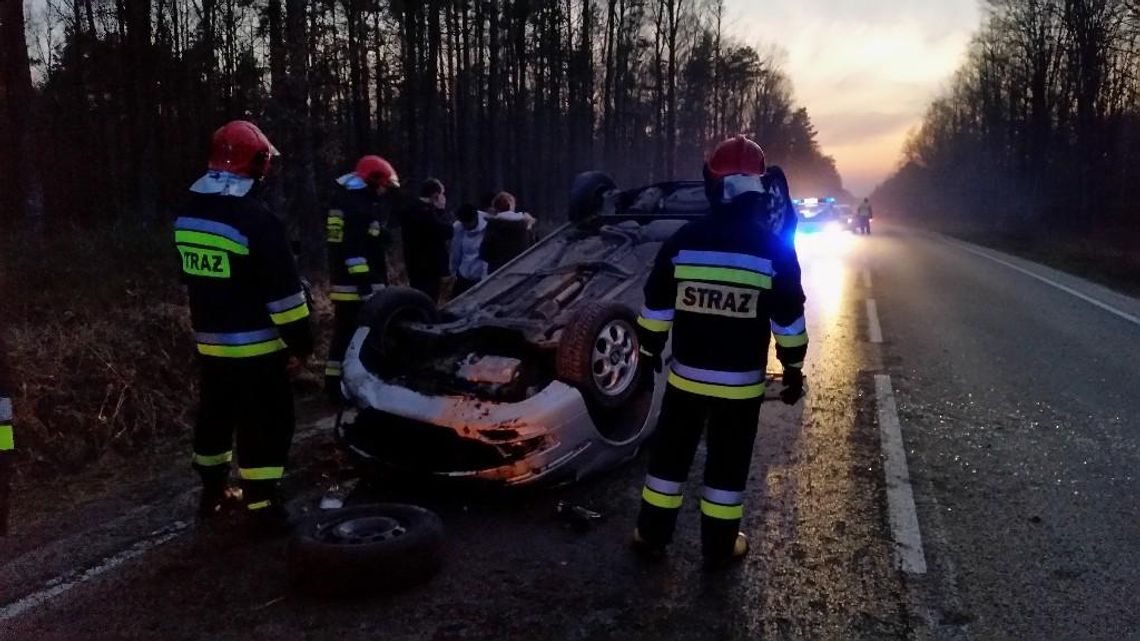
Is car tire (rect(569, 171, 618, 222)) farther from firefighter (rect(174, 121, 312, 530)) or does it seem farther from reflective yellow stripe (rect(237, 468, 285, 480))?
reflective yellow stripe (rect(237, 468, 285, 480))

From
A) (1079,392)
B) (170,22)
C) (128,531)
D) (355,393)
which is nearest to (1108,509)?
(1079,392)

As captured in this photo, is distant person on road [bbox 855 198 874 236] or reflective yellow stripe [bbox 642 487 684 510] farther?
distant person on road [bbox 855 198 874 236]

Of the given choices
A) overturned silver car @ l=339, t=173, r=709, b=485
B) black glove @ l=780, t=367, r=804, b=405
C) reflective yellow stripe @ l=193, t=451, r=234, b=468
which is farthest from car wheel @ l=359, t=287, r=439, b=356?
black glove @ l=780, t=367, r=804, b=405

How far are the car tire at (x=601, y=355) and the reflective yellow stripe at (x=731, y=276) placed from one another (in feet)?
2.92

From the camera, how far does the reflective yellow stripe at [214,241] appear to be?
3.68 m

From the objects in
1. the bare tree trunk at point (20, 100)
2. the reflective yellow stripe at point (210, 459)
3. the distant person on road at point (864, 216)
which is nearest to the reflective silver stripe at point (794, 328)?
the reflective yellow stripe at point (210, 459)

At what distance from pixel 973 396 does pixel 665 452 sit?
401 centimetres

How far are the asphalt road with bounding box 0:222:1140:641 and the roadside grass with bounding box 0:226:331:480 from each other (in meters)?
0.59

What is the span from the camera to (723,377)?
3.36m

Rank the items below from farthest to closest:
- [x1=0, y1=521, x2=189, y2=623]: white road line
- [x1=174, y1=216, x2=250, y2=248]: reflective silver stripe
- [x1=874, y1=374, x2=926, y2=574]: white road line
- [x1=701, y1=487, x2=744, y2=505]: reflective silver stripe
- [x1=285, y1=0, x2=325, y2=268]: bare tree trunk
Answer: [x1=285, y1=0, x2=325, y2=268]: bare tree trunk, [x1=174, y1=216, x2=250, y2=248]: reflective silver stripe, [x1=874, y1=374, x2=926, y2=574]: white road line, [x1=701, y1=487, x2=744, y2=505]: reflective silver stripe, [x1=0, y1=521, x2=189, y2=623]: white road line

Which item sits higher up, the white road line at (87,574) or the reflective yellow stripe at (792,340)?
the reflective yellow stripe at (792,340)

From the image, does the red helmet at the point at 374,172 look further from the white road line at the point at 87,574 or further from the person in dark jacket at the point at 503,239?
the white road line at the point at 87,574

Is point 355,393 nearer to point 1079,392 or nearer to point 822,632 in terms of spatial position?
point 822,632

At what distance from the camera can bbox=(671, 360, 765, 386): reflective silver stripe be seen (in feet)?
11.0
